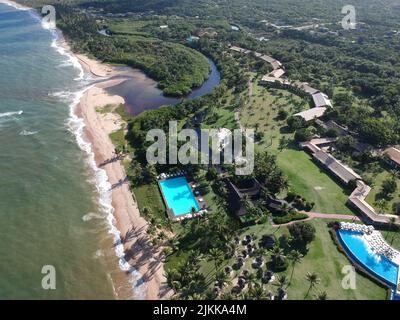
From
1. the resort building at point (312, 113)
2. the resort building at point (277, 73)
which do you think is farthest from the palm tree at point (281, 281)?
the resort building at point (277, 73)

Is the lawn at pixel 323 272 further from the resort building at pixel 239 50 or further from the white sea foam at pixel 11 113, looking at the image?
the resort building at pixel 239 50

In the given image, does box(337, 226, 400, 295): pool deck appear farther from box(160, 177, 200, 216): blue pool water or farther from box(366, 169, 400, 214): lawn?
box(160, 177, 200, 216): blue pool water

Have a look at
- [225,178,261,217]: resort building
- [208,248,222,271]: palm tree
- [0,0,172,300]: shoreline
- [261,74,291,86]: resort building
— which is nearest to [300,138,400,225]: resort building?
[225,178,261,217]: resort building

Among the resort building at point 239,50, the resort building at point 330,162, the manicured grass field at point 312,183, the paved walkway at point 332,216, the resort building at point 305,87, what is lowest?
the paved walkway at point 332,216

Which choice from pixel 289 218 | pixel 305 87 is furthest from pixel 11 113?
pixel 305 87

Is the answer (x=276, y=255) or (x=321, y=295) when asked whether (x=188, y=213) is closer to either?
(x=276, y=255)
